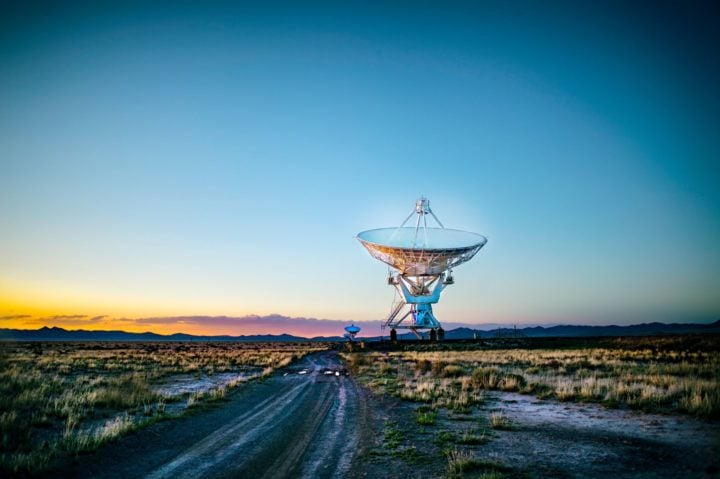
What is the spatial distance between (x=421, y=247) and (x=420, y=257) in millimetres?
1137

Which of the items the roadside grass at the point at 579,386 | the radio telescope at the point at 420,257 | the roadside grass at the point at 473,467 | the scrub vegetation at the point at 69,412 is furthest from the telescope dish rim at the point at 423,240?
the roadside grass at the point at 473,467

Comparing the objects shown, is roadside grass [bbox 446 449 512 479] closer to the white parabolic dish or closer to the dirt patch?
the dirt patch

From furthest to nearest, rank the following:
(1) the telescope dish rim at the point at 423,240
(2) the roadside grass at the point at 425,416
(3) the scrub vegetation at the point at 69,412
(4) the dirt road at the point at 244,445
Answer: (1) the telescope dish rim at the point at 423,240 → (2) the roadside grass at the point at 425,416 → (3) the scrub vegetation at the point at 69,412 → (4) the dirt road at the point at 244,445

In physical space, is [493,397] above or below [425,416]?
below

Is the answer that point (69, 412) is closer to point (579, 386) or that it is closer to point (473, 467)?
point (473, 467)

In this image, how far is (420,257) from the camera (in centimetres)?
4825

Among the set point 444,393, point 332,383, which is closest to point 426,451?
point 444,393

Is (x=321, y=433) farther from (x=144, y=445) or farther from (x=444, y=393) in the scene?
(x=444, y=393)

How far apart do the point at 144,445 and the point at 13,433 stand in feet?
9.21

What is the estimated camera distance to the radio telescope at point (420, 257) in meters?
47.4

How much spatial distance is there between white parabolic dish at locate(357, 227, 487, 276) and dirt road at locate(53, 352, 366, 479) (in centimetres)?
3353

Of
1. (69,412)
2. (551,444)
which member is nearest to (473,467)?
(551,444)

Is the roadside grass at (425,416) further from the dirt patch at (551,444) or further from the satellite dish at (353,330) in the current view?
the satellite dish at (353,330)

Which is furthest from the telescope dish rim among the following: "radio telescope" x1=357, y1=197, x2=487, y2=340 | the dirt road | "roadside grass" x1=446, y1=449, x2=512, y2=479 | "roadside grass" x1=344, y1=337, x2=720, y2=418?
"roadside grass" x1=446, y1=449, x2=512, y2=479
